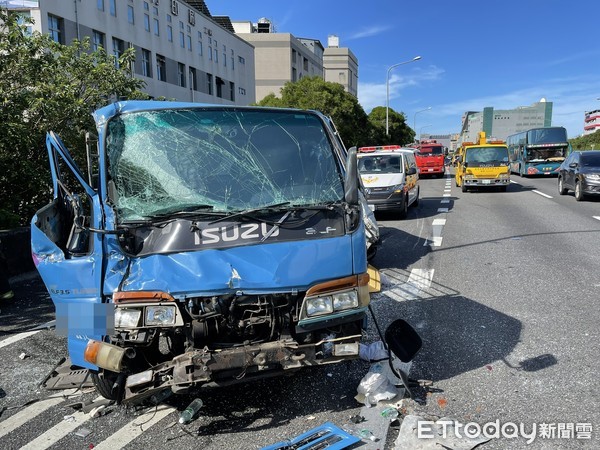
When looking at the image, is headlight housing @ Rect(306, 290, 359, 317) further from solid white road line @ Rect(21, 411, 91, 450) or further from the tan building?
the tan building

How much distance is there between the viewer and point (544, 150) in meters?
28.8

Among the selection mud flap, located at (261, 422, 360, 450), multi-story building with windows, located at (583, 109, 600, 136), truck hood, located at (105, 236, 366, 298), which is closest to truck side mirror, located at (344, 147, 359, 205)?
truck hood, located at (105, 236, 366, 298)

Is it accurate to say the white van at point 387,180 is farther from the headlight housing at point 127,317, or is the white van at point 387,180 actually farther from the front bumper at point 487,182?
the headlight housing at point 127,317

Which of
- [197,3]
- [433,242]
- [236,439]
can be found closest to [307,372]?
[236,439]

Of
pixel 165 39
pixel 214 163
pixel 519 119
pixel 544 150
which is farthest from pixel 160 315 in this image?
pixel 519 119

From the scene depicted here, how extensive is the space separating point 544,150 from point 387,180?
2016 cm

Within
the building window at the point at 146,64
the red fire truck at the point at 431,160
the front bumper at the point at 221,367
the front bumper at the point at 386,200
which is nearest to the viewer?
the front bumper at the point at 221,367

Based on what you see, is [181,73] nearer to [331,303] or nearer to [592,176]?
[592,176]

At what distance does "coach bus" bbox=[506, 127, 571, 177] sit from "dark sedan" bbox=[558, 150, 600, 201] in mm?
11205

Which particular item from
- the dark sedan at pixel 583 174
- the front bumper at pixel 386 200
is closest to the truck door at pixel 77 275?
the front bumper at pixel 386 200

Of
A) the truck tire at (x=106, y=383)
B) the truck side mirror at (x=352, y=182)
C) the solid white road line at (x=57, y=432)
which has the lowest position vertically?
the solid white road line at (x=57, y=432)

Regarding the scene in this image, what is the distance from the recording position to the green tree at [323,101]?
117 ft

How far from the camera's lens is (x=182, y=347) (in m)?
3.31

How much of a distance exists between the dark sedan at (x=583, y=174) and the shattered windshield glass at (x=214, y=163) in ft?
50.6
